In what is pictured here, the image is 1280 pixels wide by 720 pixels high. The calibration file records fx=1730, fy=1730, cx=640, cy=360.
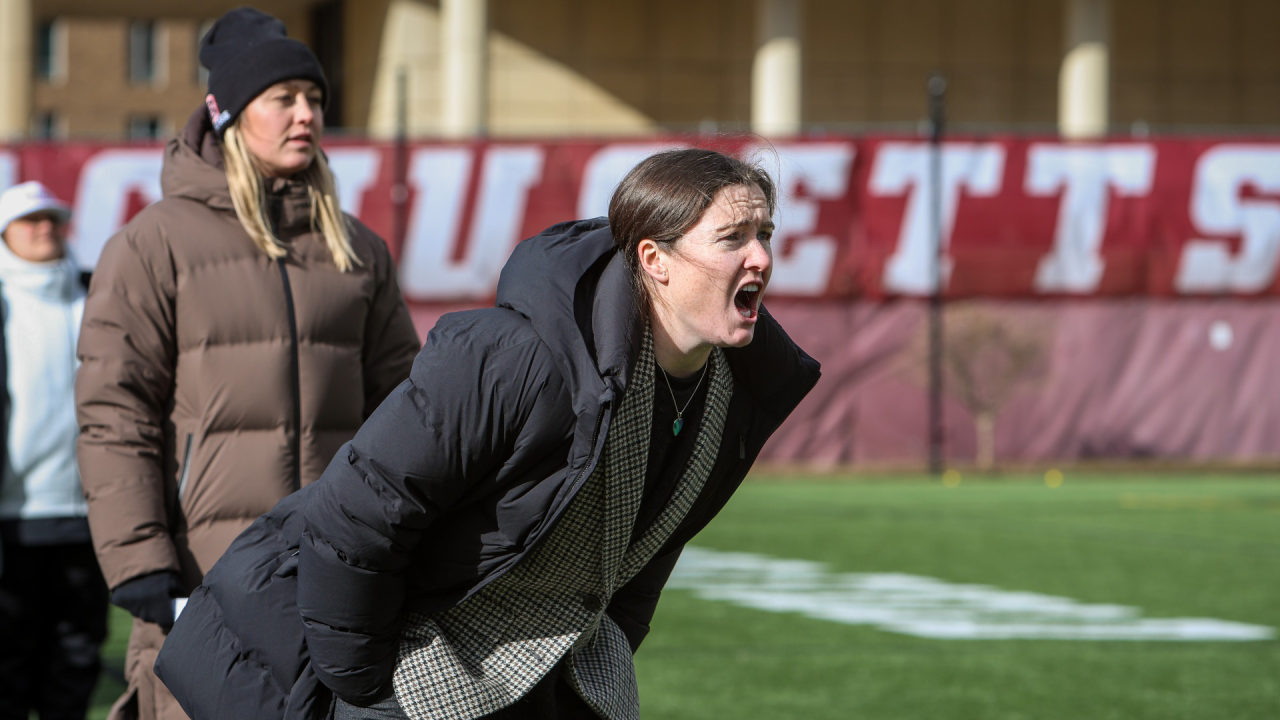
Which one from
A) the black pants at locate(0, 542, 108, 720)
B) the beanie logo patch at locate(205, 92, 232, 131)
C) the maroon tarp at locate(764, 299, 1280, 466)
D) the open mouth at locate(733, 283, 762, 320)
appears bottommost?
the maroon tarp at locate(764, 299, 1280, 466)

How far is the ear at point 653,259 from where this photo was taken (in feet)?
9.27

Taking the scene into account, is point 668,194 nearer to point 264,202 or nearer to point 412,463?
point 412,463

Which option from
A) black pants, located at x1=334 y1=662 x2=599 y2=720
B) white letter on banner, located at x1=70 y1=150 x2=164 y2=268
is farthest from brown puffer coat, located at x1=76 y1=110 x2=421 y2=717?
white letter on banner, located at x1=70 y1=150 x2=164 y2=268

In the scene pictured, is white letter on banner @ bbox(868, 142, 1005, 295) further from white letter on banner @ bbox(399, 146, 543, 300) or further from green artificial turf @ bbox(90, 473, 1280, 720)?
white letter on banner @ bbox(399, 146, 543, 300)

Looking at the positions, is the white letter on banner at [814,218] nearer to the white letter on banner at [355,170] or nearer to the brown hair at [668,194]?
the white letter on banner at [355,170]

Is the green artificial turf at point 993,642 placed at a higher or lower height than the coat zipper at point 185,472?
lower

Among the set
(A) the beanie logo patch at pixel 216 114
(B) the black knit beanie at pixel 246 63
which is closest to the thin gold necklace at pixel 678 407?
(B) the black knit beanie at pixel 246 63

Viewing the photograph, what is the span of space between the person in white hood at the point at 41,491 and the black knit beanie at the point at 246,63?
1688 mm

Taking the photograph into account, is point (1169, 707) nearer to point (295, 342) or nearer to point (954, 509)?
point (295, 342)

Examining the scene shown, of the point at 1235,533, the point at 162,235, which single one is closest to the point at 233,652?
the point at 162,235

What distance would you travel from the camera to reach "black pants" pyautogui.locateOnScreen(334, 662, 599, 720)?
290cm

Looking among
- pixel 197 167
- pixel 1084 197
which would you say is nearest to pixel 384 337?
pixel 197 167

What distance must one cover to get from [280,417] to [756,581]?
22.1 feet

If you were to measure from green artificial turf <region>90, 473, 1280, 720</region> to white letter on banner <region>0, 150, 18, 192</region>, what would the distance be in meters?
8.72
